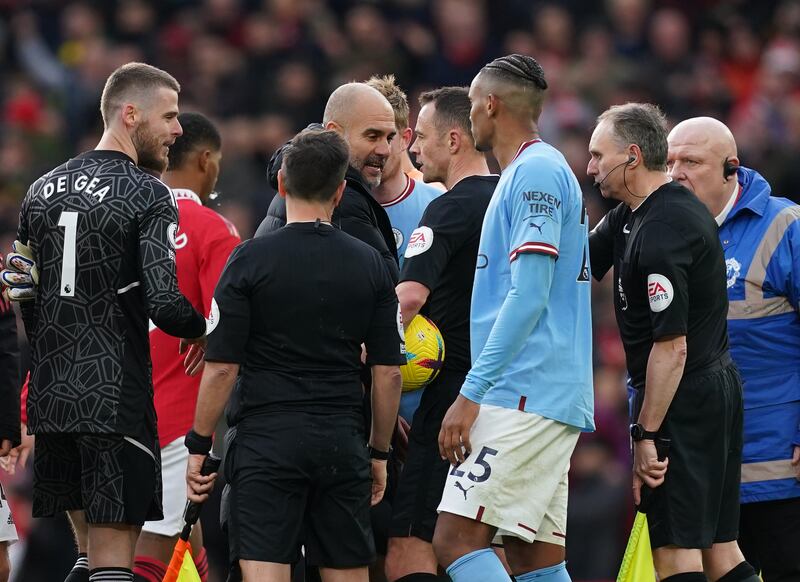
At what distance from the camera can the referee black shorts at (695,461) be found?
555 centimetres

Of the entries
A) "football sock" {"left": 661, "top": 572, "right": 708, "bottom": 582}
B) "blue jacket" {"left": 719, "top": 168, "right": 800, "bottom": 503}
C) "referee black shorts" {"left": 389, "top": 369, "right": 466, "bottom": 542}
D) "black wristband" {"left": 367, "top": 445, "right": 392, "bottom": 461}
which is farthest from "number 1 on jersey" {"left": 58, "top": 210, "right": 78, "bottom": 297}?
"blue jacket" {"left": 719, "top": 168, "right": 800, "bottom": 503}

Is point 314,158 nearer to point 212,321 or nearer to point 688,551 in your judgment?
point 212,321

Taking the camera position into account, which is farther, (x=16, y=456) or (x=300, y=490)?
(x=16, y=456)

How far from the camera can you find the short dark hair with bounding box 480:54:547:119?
5527 mm

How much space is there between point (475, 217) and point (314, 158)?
100cm

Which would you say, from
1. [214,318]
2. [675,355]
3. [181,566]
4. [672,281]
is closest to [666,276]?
[672,281]

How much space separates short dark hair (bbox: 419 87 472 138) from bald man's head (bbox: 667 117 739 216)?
966mm

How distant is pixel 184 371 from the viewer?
21.6 feet

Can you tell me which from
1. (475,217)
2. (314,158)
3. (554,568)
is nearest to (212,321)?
(314,158)

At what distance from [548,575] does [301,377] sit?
1368 mm

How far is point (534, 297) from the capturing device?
17.0 feet

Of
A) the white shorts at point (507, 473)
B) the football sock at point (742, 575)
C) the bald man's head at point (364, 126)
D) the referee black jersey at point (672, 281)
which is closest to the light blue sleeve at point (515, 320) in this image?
the white shorts at point (507, 473)

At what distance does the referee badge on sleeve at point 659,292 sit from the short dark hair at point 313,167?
1354 mm

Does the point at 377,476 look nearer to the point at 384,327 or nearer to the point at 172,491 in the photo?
the point at 384,327
